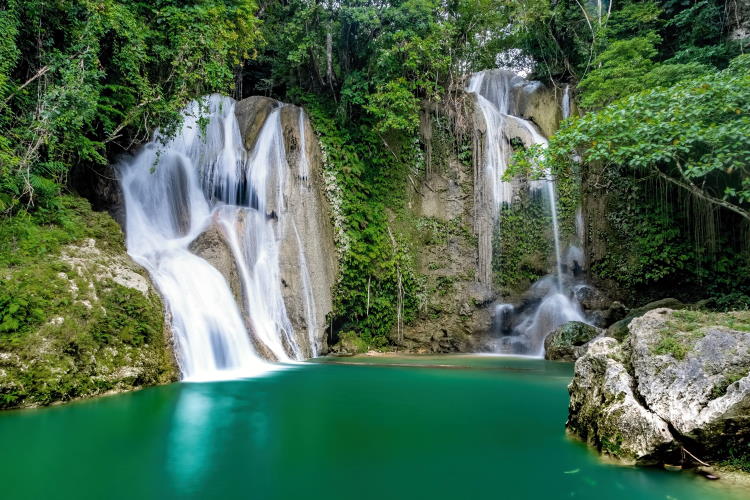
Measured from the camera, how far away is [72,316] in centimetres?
612

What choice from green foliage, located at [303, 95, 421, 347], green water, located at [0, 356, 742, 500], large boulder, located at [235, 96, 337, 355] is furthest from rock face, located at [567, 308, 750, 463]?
green foliage, located at [303, 95, 421, 347]

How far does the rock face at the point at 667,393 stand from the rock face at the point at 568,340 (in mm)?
6778

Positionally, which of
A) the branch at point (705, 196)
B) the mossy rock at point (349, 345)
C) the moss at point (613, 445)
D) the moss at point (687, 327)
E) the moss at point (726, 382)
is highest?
the branch at point (705, 196)

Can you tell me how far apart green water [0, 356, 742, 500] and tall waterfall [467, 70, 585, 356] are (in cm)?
639

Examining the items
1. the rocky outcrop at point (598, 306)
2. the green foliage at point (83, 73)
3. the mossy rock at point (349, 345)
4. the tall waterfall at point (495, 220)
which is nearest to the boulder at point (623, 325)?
the rocky outcrop at point (598, 306)

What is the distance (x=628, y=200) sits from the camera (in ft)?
46.5

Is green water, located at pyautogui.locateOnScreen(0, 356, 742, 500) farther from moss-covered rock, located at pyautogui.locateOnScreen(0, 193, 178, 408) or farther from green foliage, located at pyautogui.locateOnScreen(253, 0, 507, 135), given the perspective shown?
green foliage, located at pyautogui.locateOnScreen(253, 0, 507, 135)

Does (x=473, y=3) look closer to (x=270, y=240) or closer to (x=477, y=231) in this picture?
(x=477, y=231)

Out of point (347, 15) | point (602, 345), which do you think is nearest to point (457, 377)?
point (602, 345)

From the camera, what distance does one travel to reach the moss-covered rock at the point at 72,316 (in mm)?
5469

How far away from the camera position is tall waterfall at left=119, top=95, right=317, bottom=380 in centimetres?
859

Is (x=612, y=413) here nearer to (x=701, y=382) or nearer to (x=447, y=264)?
(x=701, y=382)

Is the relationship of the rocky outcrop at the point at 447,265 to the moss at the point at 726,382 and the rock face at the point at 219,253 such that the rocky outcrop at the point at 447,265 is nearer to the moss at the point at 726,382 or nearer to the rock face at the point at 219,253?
the rock face at the point at 219,253

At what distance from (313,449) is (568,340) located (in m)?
8.54
